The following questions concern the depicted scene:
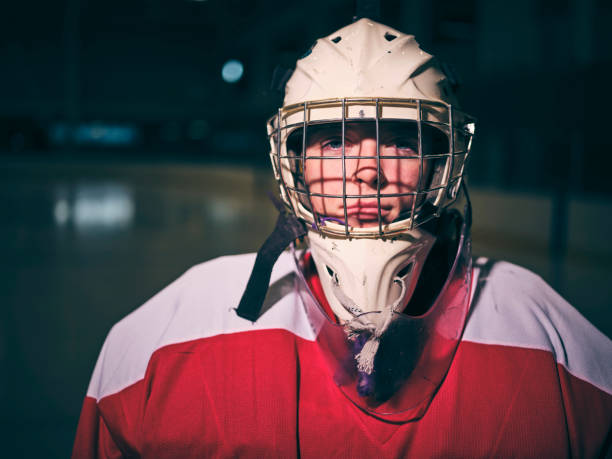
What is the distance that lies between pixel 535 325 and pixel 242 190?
9928mm

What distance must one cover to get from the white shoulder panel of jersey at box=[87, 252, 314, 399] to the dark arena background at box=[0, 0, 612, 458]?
0.46 metres

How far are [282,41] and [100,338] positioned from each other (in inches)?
444

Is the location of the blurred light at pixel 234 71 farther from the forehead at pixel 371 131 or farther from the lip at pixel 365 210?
the lip at pixel 365 210

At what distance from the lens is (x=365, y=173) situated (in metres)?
0.90

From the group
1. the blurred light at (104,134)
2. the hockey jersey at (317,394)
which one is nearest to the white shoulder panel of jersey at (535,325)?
the hockey jersey at (317,394)

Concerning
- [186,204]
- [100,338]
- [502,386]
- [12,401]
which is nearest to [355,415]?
[502,386]

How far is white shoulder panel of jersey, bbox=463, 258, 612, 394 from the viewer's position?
86 centimetres

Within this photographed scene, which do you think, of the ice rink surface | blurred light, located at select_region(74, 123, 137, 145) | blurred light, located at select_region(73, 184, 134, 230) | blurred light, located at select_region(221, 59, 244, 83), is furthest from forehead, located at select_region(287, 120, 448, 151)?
blurred light, located at select_region(74, 123, 137, 145)

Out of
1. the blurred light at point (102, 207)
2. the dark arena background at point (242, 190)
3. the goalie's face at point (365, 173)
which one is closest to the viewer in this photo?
the goalie's face at point (365, 173)

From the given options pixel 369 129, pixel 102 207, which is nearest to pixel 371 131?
pixel 369 129

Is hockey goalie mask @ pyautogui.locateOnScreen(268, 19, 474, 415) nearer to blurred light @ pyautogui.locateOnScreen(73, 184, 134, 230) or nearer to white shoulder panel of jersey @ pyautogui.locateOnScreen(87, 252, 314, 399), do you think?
white shoulder panel of jersey @ pyautogui.locateOnScreen(87, 252, 314, 399)

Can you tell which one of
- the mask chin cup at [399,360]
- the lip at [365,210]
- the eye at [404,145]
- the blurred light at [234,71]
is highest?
the blurred light at [234,71]

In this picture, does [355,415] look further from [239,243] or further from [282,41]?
[282,41]

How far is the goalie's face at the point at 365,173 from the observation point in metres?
0.91
